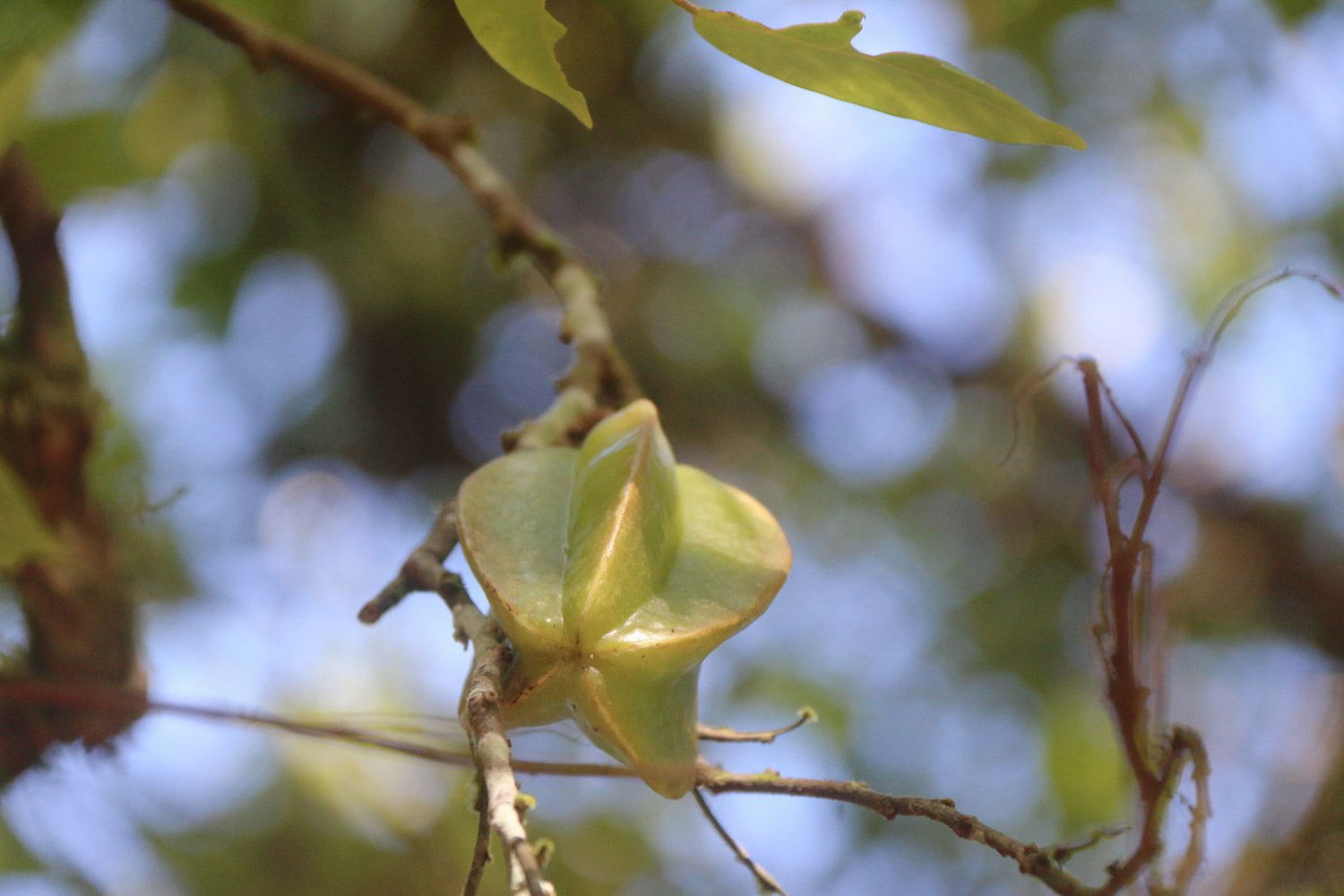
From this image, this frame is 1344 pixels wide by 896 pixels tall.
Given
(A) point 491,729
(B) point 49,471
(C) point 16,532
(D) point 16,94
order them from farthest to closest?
(D) point 16,94 < (B) point 49,471 < (C) point 16,532 < (A) point 491,729

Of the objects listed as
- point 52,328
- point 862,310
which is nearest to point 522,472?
point 52,328

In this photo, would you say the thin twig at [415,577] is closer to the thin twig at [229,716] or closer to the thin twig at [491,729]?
the thin twig at [491,729]

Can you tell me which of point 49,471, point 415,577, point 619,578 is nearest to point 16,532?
point 49,471

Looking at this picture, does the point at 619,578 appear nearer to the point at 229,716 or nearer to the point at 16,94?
the point at 229,716

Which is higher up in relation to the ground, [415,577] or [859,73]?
[859,73]

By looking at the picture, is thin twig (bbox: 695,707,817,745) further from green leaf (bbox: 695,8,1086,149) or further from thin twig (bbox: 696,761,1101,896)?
green leaf (bbox: 695,8,1086,149)
